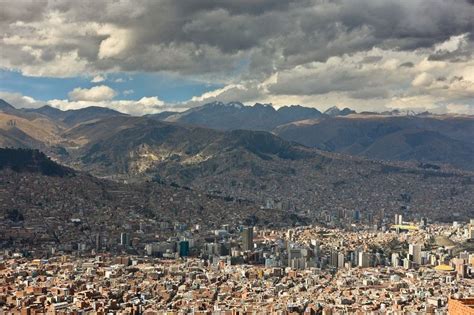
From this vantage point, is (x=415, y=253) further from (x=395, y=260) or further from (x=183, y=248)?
(x=183, y=248)

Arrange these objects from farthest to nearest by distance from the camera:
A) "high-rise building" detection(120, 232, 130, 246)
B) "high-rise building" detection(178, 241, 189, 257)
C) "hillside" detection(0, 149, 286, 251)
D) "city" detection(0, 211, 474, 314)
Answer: "hillside" detection(0, 149, 286, 251), "high-rise building" detection(120, 232, 130, 246), "high-rise building" detection(178, 241, 189, 257), "city" detection(0, 211, 474, 314)

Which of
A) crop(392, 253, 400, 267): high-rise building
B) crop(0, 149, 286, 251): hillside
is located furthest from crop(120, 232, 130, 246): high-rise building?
crop(392, 253, 400, 267): high-rise building

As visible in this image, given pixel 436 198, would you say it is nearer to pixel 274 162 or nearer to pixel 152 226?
Result: pixel 274 162

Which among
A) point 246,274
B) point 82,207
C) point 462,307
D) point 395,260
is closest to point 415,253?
point 395,260

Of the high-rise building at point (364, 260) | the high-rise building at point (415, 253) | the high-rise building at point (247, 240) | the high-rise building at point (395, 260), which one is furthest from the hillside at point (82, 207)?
the high-rise building at point (415, 253)

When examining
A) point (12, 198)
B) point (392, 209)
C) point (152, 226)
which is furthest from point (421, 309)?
point (392, 209)

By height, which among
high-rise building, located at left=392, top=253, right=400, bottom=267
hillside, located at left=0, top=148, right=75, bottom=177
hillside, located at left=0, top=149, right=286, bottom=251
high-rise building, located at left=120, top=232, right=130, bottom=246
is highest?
hillside, located at left=0, top=148, right=75, bottom=177

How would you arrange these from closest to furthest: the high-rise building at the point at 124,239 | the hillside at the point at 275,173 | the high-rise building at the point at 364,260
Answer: the high-rise building at the point at 364,260, the high-rise building at the point at 124,239, the hillside at the point at 275,173

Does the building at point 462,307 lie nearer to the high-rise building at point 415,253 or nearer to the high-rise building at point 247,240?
the high-rise building at point 415,253

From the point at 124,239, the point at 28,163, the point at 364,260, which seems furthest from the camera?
the point at 28,163

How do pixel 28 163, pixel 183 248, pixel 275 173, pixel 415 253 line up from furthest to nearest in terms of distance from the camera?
1. pixel 275 173
2. pixel 28 163
3. pixel 183 248
4. pixel 415 253

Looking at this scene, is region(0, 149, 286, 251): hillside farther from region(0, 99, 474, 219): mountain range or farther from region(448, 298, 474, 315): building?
region(448, 298, 474, 315): building
